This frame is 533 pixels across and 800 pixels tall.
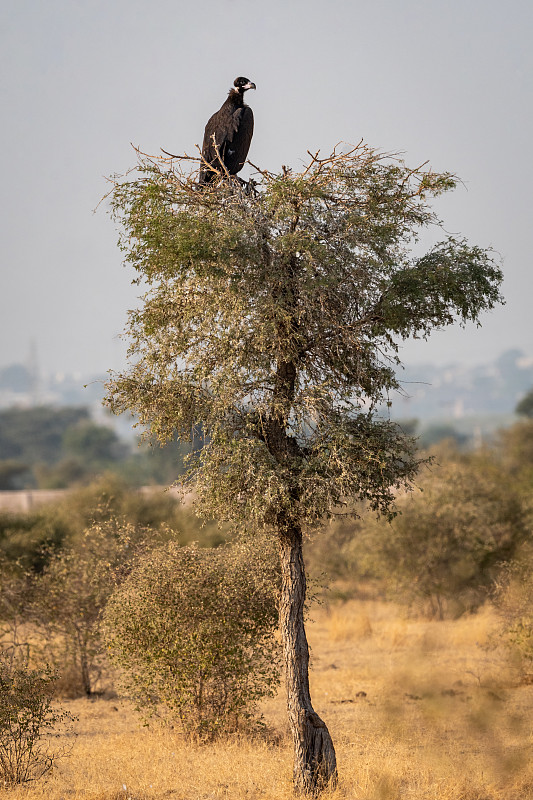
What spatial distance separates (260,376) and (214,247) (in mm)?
1243

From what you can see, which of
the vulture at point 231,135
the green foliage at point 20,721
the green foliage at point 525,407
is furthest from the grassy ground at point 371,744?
the green foliage at point 525,407

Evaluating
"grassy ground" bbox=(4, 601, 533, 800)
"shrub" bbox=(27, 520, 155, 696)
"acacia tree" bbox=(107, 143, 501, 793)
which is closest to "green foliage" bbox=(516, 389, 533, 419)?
"grassy ground" bbox=(4, 601, 533, 800)

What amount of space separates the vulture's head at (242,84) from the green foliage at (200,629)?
4.98 metres

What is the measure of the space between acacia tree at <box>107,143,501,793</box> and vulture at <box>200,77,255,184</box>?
13.0 inches

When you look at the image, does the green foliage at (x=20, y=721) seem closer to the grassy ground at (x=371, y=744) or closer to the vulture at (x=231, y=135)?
the grassy ground at (x=371, y=744)

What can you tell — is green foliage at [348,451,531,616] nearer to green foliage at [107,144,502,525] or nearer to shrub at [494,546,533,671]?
shrub at [494,546,533,671]

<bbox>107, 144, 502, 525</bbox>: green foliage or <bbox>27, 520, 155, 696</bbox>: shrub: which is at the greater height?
<bbox>107, 144, 502, 525</bbox>: green foliage

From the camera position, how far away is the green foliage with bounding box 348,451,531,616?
19.4 m

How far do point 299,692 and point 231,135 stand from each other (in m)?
5.37

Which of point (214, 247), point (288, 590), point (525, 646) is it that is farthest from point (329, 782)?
point (525, 646)

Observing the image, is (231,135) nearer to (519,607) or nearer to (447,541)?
(519,607)

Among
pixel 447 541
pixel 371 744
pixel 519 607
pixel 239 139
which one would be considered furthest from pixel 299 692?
pixel 447 541

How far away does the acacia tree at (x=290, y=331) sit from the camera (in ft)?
24.4

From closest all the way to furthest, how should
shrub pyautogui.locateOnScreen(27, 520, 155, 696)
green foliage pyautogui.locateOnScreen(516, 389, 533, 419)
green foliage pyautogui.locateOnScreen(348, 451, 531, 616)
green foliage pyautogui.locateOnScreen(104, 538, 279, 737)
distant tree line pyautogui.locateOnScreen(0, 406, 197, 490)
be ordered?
green foliage pyautogui.locateOnScreen(104, 538, 279, 737) → shrub pyautogui.locateOnScreen(27, 520, 155, 696) → green foliage pyautogui.locateOnScreen(348, 451, 531, 616) → green foliage pyautogui.locateOnScreen(516, 389, 533, 419) → distant tree line pyautogui.locateOnScreen(0, 406, 197, 490)
